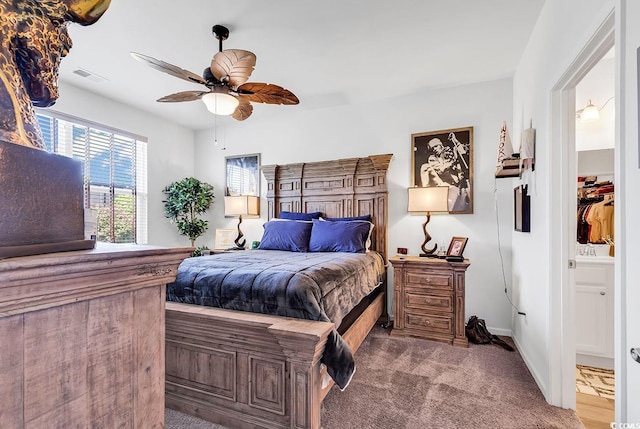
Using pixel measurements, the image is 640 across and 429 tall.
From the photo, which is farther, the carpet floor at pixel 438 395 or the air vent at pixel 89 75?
the air vent at pixel 89 75

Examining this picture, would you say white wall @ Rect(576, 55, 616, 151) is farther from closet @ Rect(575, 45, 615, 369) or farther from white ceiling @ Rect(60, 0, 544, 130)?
white ceiling @ Rect(60, 0, 544, 130)

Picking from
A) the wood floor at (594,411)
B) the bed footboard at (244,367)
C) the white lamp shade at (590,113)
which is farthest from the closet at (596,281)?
the bed footboard at (244,367)

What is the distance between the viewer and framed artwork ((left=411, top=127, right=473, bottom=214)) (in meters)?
3.36

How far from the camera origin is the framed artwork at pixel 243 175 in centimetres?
450

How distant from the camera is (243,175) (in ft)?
15.1

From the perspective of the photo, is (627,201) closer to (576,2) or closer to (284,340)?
(576,2)

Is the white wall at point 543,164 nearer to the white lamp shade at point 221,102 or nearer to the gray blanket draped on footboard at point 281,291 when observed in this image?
the gray blanket draped on footboard at point 281,291

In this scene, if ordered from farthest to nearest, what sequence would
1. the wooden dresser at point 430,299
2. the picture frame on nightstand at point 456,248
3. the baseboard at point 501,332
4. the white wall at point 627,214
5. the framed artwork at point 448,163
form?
the framed artwork at point 448,163
the baseboard at point 501,332
the picture frame on nightstand at point 456,248
the wooden dresser at point 430,299
the white wall at point 627,214

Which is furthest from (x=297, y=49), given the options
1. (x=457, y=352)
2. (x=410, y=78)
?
(x=457, y=352)

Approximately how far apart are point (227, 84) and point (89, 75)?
6.08ft

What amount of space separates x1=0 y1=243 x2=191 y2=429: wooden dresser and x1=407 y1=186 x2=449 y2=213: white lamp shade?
294 cm

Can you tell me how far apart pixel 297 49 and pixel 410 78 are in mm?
1309

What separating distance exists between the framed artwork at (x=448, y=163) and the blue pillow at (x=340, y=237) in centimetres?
91

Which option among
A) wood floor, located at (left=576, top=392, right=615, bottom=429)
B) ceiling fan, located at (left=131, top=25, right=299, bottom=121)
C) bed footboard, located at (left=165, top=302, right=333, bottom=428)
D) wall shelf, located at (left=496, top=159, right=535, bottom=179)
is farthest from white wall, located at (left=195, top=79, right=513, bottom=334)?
bed footboard, located at (left=165, top=302, right=333, bottom=428)
